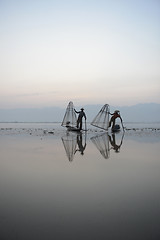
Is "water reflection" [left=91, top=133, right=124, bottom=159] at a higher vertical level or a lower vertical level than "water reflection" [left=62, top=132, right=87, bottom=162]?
higher

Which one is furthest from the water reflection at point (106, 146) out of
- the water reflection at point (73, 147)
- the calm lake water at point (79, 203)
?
the calm lake water at point (79, 203)

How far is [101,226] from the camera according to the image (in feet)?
8.55

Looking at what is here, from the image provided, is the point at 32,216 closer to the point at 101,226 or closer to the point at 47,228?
the point at 47,228

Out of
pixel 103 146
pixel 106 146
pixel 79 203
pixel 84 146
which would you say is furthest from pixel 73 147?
pixel 79 203

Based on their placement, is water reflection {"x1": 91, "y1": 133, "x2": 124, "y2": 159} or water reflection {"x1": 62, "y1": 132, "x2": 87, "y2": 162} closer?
water reflection {"x1": 62, "y1": 132, "x2": 87, "y2": 162}

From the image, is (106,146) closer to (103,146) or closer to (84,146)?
(103,146)

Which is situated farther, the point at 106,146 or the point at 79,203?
the point at 106,146

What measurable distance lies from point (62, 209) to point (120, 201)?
1.03 metres

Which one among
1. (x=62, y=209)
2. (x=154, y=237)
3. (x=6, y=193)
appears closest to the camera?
(x=154, y=237)

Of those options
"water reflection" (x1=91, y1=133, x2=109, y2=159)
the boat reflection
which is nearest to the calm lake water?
the boat reflection

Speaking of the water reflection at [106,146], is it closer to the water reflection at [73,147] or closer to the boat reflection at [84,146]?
the boat reflection at [84,146]

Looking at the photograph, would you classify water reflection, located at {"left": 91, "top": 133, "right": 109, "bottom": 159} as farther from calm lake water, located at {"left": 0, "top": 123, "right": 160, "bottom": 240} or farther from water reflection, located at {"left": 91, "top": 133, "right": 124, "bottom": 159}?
calm lake water, located at {"left": 0, "top": 123, "right": 160, "bottom": 240}

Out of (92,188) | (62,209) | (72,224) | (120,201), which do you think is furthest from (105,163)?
(72,224)

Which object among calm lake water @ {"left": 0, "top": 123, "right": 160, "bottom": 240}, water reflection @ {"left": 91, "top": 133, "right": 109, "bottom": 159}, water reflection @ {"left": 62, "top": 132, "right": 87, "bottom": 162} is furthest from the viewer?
water reflection @ {"left": 91, "top": 133, "right": 109, "bottom": 159}
